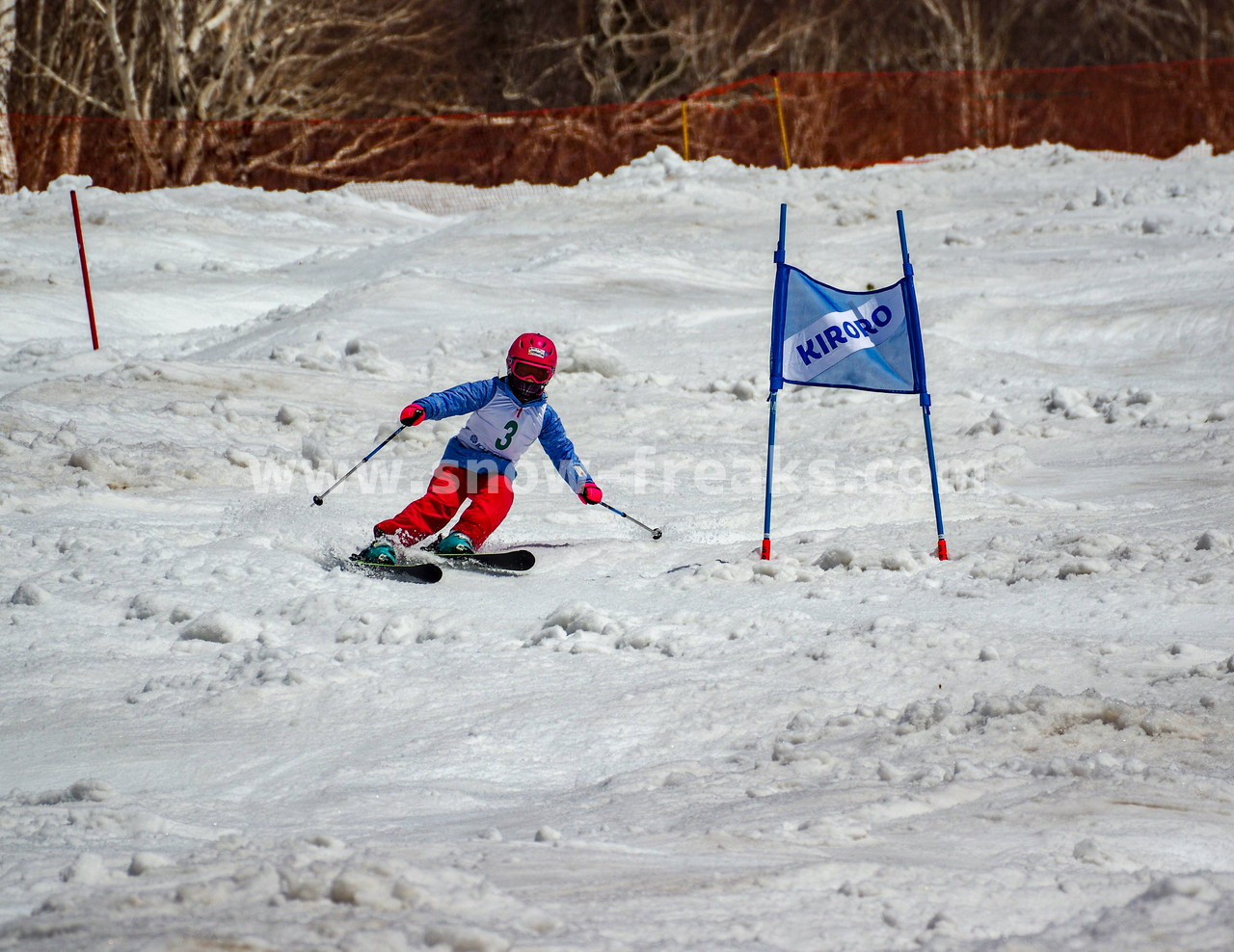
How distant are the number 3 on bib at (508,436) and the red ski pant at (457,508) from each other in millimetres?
155

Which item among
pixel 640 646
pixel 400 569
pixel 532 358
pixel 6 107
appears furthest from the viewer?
pixel 6 107

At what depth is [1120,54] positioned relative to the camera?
38406 mm

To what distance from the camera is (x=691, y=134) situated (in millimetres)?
23875

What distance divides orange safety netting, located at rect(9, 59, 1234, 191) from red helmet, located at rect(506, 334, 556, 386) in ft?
53.0

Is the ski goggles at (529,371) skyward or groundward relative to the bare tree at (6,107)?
groundward

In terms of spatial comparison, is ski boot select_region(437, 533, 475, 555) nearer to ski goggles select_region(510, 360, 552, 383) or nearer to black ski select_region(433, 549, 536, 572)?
black ski select_region(433, 549, 536, 572)

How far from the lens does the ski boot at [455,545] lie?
6266 millimetres

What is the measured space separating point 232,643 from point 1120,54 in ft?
129

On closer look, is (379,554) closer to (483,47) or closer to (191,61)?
(191,61)

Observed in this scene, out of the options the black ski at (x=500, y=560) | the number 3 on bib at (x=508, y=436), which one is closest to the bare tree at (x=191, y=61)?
the number 3 on bib at (x=508, y=436)

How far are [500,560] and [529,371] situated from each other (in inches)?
36.8

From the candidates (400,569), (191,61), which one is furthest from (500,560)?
(191,61)

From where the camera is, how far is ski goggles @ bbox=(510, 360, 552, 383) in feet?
20.8

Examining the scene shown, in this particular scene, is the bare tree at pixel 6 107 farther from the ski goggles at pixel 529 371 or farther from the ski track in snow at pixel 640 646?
the ski goggles at pixel 529 371
